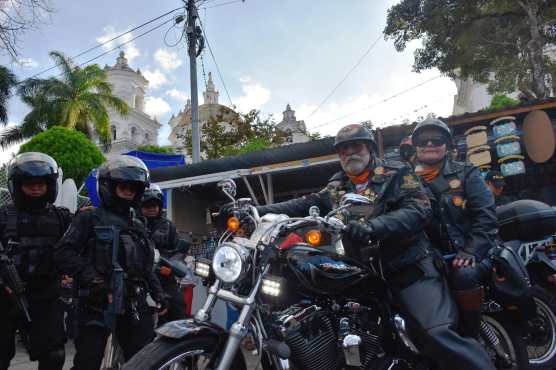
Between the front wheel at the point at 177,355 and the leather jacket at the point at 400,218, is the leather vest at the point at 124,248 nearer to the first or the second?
the leather jacket at the point at 400,218

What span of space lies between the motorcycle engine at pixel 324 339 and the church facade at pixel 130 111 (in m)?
47.9

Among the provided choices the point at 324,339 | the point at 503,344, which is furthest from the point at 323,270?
the point at 503,344

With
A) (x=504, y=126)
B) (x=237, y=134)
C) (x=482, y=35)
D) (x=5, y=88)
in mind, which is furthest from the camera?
(x=5, y=88)

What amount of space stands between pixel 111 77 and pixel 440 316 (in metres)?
52.0

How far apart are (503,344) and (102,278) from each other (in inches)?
111

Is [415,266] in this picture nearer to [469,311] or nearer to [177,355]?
[469,311]

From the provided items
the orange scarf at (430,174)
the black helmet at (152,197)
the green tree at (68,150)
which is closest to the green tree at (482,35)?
the orange scarf at (430,174)

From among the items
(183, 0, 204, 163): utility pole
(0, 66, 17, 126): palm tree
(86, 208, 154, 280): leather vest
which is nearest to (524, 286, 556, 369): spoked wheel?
(86, 208, 154, 280): leather vest

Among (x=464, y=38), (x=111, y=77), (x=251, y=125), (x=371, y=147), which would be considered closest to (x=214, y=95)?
(x=111, y=77)

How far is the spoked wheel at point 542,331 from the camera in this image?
3230mm

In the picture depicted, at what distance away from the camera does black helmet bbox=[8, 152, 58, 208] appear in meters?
3.08

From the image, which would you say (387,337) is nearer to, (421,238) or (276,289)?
(421,238)

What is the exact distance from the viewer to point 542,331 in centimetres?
325

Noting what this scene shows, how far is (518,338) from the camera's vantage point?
2.94 meters
